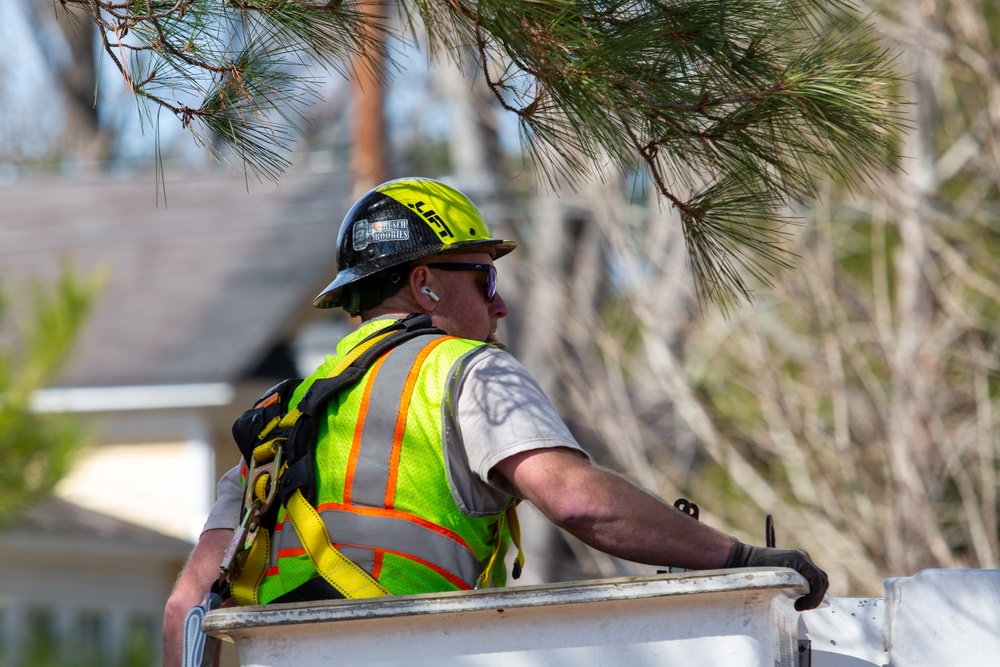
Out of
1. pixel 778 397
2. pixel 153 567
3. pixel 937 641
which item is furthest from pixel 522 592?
pixel 153 567

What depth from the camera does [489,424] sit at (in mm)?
2752

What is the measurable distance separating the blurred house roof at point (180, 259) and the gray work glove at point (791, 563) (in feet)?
30.5

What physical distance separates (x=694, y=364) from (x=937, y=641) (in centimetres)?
762

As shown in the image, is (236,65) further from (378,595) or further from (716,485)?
(716,485)

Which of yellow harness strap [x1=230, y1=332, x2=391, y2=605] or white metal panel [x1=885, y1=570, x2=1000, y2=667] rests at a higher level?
yellow harness strap [x1=230, y1=332, x2=391, y2=605]

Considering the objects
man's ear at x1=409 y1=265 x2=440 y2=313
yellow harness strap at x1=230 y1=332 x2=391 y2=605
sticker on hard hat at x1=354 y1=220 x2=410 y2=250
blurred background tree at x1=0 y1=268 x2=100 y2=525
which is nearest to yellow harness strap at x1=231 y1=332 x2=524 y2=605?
yellow harness strap at x1=230 y1=332 x2=391 y2=605

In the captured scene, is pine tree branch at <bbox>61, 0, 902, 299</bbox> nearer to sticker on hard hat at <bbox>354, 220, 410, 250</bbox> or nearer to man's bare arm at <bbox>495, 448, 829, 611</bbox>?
sticker on hard hat at <bbox>354, 220, 410, 250</bbox>

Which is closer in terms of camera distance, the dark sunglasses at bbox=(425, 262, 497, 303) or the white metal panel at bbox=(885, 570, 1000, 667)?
the white metal panel at bbox=(885, 570, 1000, 667)

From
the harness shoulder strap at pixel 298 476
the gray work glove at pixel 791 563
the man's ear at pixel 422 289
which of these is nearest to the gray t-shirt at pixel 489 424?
the harness shoulder strap at pixel 298 476

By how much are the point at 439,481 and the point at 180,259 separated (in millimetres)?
11797

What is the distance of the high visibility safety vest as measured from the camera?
2871mm

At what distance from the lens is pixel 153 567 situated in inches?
462

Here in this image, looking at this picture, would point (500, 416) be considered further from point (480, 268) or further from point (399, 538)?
point (480, 268)

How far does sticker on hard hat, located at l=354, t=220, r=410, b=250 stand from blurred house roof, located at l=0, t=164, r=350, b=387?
816 centimetres
